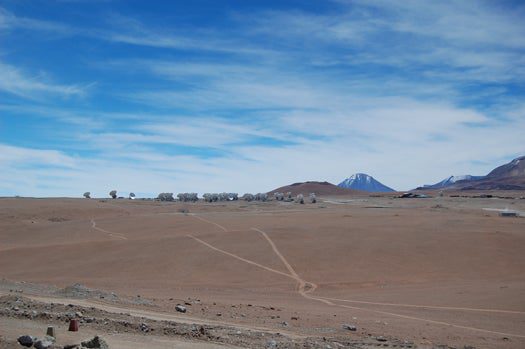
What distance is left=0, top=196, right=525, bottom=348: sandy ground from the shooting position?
14.3m

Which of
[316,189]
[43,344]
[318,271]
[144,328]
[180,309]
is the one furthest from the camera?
[316,189]

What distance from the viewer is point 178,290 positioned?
2122cm

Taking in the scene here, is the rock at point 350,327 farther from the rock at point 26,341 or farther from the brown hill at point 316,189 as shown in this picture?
the brown hill at point 316,189

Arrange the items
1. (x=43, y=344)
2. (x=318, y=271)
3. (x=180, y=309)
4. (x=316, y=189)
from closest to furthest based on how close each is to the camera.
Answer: (x=43, y=344), (x=180, y=309), (x=318, y=271), (x=316, y=189)

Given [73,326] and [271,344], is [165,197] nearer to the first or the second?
[73,326]

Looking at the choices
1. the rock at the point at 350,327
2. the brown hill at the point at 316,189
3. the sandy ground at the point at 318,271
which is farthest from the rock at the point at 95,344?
the brown hill at the point at 316,189

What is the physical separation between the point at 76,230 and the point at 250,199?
55.7 metres

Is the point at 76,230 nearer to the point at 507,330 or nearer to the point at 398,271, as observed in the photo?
the point at 398,271

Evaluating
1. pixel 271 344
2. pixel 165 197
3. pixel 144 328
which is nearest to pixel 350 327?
pixel 271 344

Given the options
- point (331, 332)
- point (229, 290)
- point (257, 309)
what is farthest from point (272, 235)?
point (331, 332)

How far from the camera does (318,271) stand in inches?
1045

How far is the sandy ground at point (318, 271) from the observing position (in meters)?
14.3

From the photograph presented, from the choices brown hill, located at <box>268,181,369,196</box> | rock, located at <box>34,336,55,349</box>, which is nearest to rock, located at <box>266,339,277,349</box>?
rock, located at <box>34,336,55,349</box>

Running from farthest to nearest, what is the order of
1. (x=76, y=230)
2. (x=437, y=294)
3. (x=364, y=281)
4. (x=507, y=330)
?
(x=76, y=230) → (x=364, y=281) → (x=437, y=294) → (x=507, y=330)
